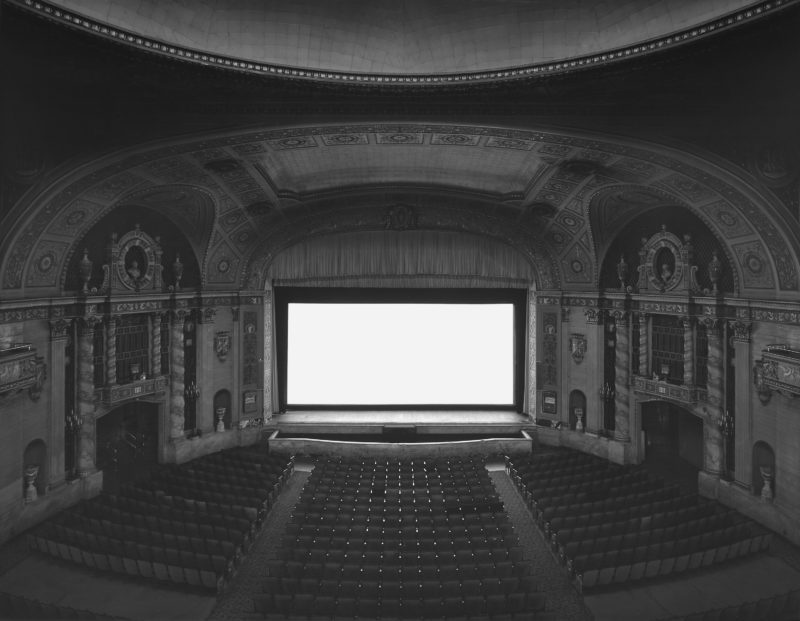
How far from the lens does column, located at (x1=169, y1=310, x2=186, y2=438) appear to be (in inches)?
679

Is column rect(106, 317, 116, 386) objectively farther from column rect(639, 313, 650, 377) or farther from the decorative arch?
column rect(639, 313, 650, 377)

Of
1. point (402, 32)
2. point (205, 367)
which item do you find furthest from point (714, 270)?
point (205, 367)

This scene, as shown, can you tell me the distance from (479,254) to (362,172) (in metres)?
5.97

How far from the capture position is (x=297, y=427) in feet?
64.0

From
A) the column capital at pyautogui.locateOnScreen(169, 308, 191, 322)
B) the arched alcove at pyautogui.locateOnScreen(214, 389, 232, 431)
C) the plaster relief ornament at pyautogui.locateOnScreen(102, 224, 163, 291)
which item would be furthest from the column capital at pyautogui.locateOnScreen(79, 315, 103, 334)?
the arched alcove at pyautogui.locateOnScreen(214, 389, 232, 431)

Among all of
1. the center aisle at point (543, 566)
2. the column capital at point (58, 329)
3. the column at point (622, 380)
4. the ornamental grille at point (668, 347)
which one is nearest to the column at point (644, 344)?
the ornamental grille at point (668, 347)

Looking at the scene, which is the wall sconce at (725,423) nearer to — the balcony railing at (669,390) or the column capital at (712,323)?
the balcony railing at (669,390)

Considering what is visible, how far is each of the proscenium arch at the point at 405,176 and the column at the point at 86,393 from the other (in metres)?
1.81

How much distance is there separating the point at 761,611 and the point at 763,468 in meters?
5.92

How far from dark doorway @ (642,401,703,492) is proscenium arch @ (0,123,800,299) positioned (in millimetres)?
5611

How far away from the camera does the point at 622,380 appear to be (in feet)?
57.1

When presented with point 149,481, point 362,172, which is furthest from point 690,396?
point 149,481

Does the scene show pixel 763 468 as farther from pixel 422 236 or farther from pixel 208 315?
pixel 208 315

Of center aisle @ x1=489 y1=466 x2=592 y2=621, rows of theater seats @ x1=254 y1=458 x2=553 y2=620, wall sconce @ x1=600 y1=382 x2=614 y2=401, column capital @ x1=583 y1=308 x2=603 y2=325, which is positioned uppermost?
column capital @ x1=583 y1=308 x2=603 y2=325
